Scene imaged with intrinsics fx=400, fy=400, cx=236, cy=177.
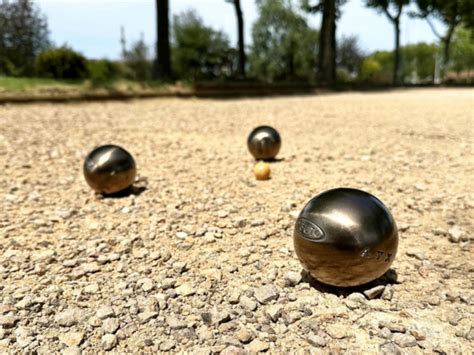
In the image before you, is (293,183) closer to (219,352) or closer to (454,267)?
(454,267)

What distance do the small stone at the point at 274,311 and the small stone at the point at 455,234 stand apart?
209 centimetres

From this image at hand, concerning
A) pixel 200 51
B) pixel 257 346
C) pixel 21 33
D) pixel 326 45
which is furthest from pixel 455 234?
pixel 200 51

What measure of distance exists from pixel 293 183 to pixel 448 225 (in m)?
2.14

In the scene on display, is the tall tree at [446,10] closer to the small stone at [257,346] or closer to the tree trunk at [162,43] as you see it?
the tree trunk at [162,43]

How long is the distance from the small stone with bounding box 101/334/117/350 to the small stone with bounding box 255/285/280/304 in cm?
109

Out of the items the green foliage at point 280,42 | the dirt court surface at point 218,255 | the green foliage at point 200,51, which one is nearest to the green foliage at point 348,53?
the green foliage at point 280,42

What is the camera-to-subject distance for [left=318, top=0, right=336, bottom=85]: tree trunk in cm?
2455

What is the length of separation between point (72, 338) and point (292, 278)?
1.73m

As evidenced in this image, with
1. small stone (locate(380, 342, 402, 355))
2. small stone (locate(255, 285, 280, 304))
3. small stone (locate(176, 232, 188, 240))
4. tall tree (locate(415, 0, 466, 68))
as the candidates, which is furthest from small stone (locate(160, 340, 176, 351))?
tall tree (locate(415, 0, 466, 68))

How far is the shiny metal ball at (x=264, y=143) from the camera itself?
6.84m

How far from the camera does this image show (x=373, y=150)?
7684 millimetres

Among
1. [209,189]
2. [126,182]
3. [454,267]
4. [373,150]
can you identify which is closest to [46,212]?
[126,182]

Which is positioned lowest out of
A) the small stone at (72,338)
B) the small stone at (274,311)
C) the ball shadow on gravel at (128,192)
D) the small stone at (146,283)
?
the small stone at (72,338)

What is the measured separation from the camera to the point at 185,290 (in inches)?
129
